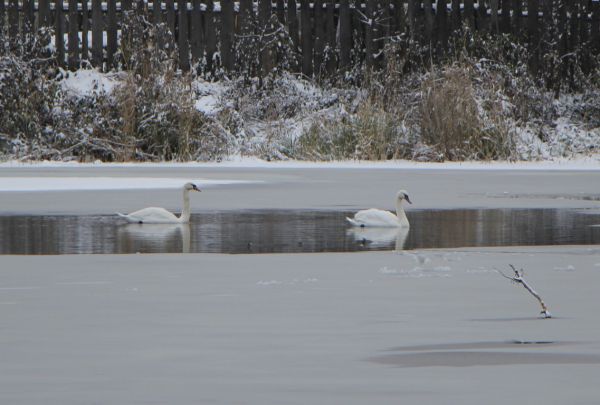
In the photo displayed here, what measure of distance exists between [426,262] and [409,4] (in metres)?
15.6

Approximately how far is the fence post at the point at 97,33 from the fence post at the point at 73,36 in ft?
0.98

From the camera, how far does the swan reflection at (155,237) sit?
10688 mm

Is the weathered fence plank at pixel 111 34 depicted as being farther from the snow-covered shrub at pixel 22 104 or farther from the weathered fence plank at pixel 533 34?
the weathered fence plank at pixel 533 34

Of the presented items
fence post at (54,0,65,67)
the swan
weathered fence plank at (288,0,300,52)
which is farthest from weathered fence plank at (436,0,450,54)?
the swan

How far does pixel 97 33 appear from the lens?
2445 cm

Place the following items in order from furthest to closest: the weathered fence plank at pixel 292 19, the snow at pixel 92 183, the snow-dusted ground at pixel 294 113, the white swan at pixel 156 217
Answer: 1. the weathered fence plank at pixel 292 19
2. the snow-dusted ground at pixel 294 113
3. the snow at pixel 92 183
4. the white swan at pixel 156 217

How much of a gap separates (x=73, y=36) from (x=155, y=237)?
1337 cm

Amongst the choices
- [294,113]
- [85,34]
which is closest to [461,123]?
[294,113]

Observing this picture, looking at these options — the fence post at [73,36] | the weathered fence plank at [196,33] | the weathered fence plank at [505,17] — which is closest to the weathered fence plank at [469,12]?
the weathered fence plank at [505,17]

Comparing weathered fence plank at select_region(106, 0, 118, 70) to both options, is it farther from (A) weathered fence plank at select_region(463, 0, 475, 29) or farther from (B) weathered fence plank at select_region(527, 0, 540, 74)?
(B) weathered fence plank at select_region(527, 0, 540, 74)

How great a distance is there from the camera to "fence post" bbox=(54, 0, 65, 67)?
24172 millimetres

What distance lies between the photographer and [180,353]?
5.97 m

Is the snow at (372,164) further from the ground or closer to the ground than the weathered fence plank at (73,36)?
closer to the ground

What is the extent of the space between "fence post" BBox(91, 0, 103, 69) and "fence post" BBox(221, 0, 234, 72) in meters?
2.18
